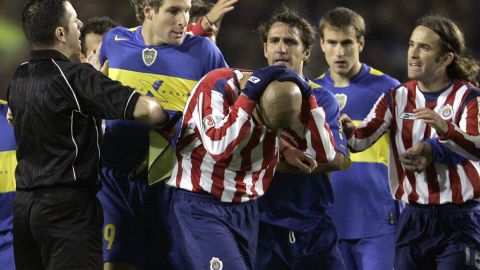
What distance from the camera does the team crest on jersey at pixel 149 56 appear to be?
4.73 m

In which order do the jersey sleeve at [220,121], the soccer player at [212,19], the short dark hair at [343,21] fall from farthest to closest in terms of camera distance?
the short dark hair at [343,21] → the soccer player at [212,19] → the jersey sleeve at [220,121]

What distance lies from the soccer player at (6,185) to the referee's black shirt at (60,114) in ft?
3.94

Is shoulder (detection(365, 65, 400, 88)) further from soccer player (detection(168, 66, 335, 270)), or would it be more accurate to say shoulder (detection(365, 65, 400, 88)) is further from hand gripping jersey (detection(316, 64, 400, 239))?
soccer player (detection(168, 66, 335, 270))

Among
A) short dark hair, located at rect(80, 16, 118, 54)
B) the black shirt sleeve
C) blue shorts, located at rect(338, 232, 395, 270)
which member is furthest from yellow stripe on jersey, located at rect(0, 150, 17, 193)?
blue shorts, located at rect(338, 232, 395, 270)

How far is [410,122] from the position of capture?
476 centimetres

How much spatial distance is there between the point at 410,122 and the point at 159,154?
1.43m

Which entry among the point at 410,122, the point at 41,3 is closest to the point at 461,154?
the point at 410,122

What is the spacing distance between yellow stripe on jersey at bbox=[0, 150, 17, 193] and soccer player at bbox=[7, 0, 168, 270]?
3.92 ft

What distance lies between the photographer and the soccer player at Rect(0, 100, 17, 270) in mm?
5086

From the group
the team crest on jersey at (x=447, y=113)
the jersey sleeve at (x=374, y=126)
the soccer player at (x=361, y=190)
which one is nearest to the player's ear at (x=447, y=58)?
the team crest on jersey at (x=447, y=113)

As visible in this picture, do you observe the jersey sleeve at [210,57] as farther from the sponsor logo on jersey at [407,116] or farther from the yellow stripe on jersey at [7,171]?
the yellow stripe on jersey at [7,171]

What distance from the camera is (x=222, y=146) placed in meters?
3.86

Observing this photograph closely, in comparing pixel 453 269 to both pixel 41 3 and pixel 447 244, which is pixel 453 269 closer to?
pixel 447 244

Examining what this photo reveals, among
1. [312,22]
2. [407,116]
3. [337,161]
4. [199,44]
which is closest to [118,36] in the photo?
[199,44]
